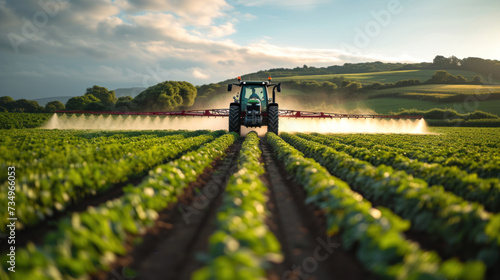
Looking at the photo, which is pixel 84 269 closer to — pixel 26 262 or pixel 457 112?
pixel 26 262

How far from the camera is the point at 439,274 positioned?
257 cm

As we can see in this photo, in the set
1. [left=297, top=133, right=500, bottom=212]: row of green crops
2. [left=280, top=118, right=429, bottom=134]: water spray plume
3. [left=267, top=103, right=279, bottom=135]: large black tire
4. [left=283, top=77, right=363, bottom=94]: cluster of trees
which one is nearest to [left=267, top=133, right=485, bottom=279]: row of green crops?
[left=297, top=133, right=500, bottom=212]: row of green crops

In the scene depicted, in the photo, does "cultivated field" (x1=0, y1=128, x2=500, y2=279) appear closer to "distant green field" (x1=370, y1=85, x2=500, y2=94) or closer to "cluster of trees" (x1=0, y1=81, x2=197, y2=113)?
"cluster of trees" (x1=0, y1=81, x2=197, y2=113)

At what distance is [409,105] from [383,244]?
2725 inches

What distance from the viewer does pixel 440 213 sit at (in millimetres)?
4309

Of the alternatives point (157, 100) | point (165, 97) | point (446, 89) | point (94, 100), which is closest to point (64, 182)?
point (165, 97)

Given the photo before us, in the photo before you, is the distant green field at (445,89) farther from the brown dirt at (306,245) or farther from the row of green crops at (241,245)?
the row of green crops at (241,245)

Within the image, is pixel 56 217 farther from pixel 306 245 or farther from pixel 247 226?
pixel 306 245

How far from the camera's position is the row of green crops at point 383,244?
8.57 feet

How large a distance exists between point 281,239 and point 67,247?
2823mm

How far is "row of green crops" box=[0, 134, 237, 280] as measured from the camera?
2.72m

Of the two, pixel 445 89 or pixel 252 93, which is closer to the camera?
pixel 252 93

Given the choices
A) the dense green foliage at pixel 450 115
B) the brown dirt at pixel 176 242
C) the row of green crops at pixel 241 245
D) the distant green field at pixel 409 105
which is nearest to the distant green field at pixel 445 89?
the distant green field at pixel 409 105

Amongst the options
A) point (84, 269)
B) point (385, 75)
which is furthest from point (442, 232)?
point (385, 75)
